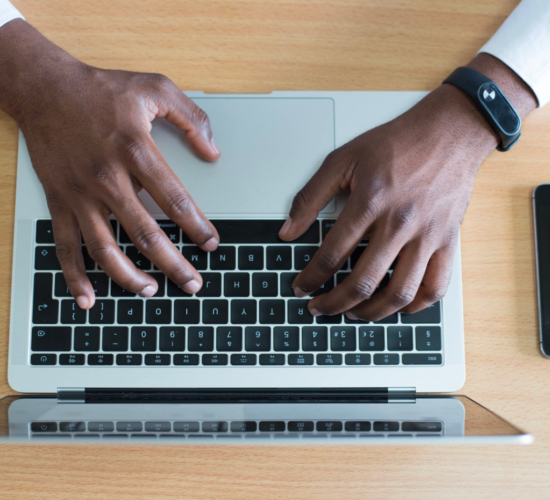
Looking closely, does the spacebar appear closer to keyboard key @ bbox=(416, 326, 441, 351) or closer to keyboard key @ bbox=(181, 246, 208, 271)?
keyboard key @ bbox=(181, 246, 208, 271)

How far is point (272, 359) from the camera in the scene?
573 mm

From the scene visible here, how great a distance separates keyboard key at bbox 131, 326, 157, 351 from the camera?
58 cm

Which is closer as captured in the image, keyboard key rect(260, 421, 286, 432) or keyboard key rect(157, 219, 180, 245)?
keyboard key rect(260, 421, 286, 432)

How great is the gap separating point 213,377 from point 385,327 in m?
0.24

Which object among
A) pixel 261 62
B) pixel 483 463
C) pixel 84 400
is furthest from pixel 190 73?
pixel 483 463

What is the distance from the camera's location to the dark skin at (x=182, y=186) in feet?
1.80

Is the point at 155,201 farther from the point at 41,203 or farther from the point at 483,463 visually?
the point at 483,463

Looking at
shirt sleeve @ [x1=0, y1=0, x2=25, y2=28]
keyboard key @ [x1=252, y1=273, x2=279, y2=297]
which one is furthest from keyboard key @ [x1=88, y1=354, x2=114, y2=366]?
shirt sleeve @ [x1=0, y1=0, x2=25, y2=28]

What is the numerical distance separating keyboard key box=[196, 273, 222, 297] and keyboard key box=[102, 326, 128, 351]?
0.37ft

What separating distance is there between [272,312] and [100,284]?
0.23 m

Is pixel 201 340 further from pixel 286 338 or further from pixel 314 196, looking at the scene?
pixel 314 196

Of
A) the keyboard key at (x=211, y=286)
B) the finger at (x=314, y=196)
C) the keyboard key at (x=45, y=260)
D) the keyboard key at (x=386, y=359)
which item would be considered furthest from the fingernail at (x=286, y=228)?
the keyboard key at (x=45, y=260)

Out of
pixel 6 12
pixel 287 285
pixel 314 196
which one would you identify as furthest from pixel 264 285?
pixel 6 12

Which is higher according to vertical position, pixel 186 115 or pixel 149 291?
pixel 186 115
